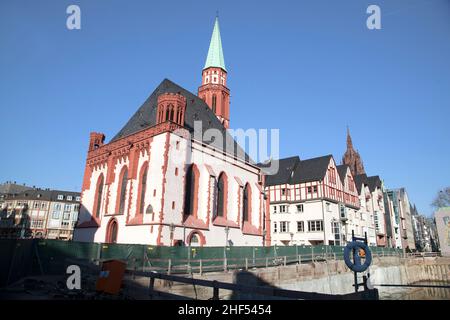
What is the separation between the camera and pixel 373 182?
211 feet

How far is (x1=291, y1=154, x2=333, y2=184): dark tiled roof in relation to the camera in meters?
45.8

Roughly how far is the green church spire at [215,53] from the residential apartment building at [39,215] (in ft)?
170

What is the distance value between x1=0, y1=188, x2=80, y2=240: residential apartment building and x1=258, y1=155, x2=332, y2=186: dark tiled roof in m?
53.8

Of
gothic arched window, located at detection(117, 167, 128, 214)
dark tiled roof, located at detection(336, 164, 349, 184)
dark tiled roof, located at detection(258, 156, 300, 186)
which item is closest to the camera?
gothic arched window, located at detection(117, 167, 128, 214)

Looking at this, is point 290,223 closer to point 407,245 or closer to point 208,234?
point 208,234

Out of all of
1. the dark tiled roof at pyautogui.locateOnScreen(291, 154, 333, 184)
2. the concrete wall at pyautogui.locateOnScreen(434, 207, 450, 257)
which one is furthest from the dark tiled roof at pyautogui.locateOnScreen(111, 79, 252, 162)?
the concrete wall at pyautogui.locateOnScreen(434, 207, 450, 257)

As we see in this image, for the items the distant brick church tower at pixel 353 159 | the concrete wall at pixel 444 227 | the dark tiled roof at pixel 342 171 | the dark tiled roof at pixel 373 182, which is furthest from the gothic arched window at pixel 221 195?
the distant brick church tower at pixel 353 159

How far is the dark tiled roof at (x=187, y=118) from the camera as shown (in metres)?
32.6

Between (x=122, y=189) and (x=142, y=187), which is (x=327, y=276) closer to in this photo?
(x=142, y=187)

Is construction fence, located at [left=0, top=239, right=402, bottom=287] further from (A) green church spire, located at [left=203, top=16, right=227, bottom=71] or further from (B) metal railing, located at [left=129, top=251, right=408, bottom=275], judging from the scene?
(A) green church spire, located at [left=203, top=16, right=227, bottom=71]

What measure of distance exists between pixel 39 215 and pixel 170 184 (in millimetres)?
70933

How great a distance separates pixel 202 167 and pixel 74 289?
1892 centimetres
